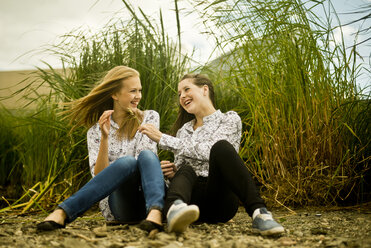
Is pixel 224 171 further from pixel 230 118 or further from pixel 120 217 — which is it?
pixel 120 217

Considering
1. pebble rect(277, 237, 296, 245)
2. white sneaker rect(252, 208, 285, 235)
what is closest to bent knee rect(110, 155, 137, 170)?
white sneaker rect(252, 208, 285, 235)

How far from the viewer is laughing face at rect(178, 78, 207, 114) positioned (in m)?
2.37

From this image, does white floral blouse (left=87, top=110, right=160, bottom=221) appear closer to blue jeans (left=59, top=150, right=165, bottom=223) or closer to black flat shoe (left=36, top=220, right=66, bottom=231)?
blue jeans (left=59, top=150, right=165, bottom=223)

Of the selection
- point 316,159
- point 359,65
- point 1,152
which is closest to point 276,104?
point 316,159

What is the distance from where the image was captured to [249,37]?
2.77 metres

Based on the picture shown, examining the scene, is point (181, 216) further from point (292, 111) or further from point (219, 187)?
point (292, 111)

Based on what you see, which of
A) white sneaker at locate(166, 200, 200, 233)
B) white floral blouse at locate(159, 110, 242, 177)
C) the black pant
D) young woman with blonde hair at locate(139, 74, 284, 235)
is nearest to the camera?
white sneaker at locate(166, 200, 200, 233)

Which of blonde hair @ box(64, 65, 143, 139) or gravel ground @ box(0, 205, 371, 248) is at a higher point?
blonde hair @ box(64, 65, 143, 139)

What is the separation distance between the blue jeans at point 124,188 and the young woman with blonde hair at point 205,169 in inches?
3.3

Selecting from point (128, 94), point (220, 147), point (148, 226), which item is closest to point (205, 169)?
point (220, 147)

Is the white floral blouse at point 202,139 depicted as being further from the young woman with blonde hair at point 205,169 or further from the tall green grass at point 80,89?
the tall green grass at point 80,89

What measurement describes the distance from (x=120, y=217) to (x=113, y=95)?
0.83m

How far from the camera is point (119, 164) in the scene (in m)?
1.94

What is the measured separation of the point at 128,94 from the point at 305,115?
1195 millimetres
